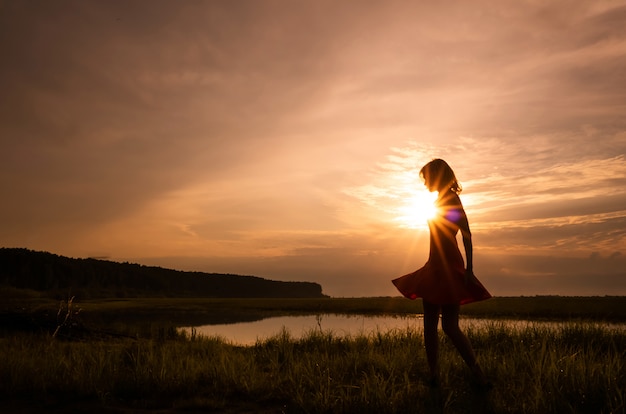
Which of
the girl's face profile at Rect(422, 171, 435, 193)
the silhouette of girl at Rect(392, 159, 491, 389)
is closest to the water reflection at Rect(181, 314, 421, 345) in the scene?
the silhouette of girl at Rect(392, 159, 491, 389)

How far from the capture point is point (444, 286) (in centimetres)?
538

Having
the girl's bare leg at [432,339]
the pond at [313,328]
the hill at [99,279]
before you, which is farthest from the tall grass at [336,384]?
the hill at [99,279]

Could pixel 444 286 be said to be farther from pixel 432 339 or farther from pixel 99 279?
pixel 99 279

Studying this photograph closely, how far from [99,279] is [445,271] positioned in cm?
7083

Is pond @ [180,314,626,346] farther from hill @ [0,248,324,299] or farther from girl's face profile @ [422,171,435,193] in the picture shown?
hill @ [0,248,324,299]

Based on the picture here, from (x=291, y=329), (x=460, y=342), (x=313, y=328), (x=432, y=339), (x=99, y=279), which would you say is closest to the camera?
(x=460, y=342)

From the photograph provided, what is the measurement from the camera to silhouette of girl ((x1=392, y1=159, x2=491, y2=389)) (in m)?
5.32

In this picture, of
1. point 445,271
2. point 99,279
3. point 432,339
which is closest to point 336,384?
point 432,339

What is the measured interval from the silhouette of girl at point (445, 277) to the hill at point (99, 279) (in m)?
49.8

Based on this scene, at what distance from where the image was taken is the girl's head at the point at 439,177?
5.66 m

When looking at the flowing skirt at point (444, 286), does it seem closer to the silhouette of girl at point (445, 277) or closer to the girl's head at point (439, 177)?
the silhouette of girl at point (445, 277)

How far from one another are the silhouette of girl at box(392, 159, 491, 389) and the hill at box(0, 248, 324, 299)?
163ft

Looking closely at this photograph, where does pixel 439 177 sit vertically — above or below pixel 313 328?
above

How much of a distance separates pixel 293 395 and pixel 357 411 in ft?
3.53
